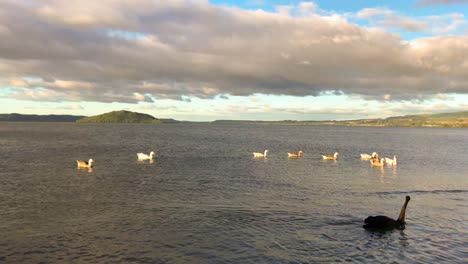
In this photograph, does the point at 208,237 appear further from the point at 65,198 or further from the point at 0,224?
the point at 65,198

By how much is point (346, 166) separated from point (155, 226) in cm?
3872

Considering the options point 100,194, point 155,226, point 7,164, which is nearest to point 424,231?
point 155,226

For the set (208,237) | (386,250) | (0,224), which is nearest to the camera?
(386,250)

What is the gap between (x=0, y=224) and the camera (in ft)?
73.5

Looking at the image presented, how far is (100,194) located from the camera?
31969 millimetres

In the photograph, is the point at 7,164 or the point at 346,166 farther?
the point at 346,166

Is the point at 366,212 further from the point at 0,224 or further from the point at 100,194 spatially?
the point at 0,224

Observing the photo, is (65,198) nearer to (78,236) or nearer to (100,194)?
(100,194)

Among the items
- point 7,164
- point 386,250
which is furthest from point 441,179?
point 7,164

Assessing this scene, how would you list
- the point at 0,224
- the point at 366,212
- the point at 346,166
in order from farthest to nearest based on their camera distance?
the point at 346,166 < the point at 366,212 < the point at 0,224

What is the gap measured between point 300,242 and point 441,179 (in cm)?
3046

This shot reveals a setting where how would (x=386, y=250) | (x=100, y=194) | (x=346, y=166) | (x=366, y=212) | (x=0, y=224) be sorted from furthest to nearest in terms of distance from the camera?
(x=346, y=166) < (x=100, y=194) < (x=366, y=212) < (x=0, y=224) < (x=386, y=250)

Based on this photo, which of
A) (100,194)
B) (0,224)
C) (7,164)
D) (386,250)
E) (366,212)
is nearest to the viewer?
(386,250)

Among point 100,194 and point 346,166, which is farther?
point 346,166
